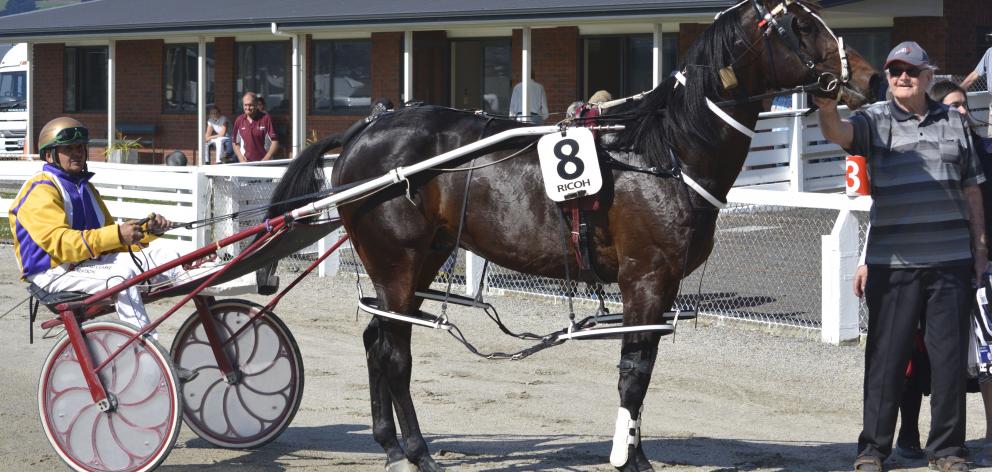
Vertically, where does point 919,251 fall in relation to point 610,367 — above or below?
above

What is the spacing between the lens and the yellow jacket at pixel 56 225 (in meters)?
5.94

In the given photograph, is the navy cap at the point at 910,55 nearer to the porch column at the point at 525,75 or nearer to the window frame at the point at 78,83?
the porch column at the point at 525,75

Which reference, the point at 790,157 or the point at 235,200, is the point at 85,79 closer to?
the point at 235,200

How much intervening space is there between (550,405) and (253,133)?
36.3 ft

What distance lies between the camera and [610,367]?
876 cm

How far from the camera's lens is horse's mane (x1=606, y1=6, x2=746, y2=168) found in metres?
5.57

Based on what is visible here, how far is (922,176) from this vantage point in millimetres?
5750

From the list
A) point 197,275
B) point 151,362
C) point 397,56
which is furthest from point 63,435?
point 397,56

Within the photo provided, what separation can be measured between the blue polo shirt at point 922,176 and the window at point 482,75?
17221 millimetres

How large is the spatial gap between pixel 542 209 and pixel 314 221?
128cm

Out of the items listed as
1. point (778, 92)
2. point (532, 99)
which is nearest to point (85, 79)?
point (532, 99)

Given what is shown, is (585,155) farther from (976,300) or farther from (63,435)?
(63,435)

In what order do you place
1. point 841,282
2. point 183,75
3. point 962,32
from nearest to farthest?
point 841,282, point 962,32, point 183,75

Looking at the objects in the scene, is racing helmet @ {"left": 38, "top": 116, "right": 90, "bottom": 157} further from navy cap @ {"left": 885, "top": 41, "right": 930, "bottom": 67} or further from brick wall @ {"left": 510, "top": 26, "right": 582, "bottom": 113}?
brick wall @ {"left": 510, "top": 26, "right": 582, "bottom": 113}
